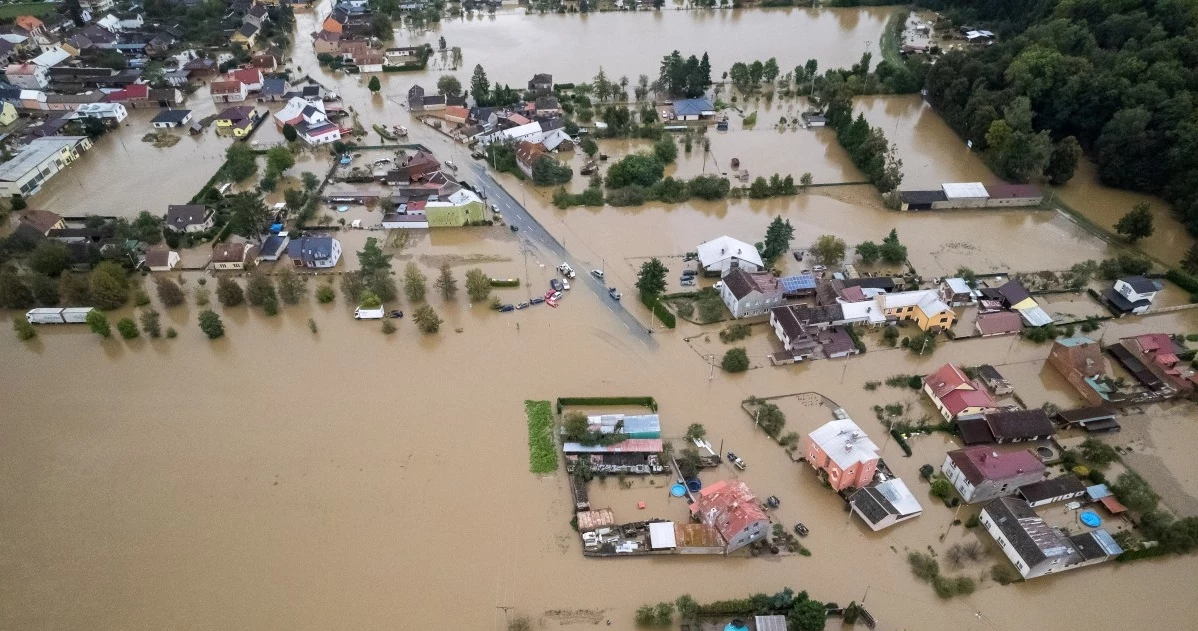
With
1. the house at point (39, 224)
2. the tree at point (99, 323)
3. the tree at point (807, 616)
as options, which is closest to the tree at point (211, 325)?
the tree at point (99, 323)

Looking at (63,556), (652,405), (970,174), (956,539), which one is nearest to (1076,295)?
(970,174)

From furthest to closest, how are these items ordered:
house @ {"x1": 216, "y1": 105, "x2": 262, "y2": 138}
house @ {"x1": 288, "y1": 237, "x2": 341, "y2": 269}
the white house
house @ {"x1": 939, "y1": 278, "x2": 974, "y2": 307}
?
the white house, house @ {"x1": 216, "y1": 105, "x2": 262, "y2": 138}, house @ {"x1": 288, "y1": 237, "x2": 341, "y2": 269}, house @ {"x1": 939, "y1": 278, "x2": 974, "y2": 307}

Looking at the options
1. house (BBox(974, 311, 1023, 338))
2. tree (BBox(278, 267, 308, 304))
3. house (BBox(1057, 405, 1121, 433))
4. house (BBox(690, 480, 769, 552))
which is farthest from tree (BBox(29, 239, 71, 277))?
house (BBox(1057, 405, 1121, 433))

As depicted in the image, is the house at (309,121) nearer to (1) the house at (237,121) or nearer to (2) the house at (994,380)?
(1) the house at (237,121)

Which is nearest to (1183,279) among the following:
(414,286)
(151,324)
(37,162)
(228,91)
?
(414,286)

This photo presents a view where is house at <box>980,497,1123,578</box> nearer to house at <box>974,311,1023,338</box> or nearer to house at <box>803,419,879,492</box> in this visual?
house at <box>803,419,879,492</box>

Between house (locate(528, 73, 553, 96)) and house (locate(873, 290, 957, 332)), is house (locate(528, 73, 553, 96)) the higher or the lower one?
the higher one

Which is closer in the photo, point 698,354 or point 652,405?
point 652,405

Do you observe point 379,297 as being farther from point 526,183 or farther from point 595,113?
point 595,113

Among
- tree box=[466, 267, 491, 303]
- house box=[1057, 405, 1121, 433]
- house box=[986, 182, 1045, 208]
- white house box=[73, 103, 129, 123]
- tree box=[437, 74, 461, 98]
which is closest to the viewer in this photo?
house box=[1057, 405, 1121, 433]
